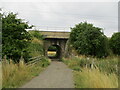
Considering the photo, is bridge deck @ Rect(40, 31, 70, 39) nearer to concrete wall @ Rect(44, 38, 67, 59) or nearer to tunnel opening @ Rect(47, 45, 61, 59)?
concrete wall @ Rect(44, 38, 67, 59)

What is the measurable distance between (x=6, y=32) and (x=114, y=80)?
882cm

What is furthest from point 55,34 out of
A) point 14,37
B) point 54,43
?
point 14,37

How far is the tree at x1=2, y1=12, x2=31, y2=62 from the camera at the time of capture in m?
12.4

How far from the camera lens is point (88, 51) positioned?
24.2 meters

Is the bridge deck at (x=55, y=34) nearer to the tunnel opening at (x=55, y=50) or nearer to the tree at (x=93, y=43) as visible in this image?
the tunnel opening at (x=55, y=50)

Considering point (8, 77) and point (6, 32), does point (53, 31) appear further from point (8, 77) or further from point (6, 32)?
point (8, 77)

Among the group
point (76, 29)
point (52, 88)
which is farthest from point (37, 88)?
point (76, 29)

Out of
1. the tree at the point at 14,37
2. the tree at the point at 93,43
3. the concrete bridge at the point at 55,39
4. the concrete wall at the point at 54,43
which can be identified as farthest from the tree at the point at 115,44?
the tree at the point at 14,37

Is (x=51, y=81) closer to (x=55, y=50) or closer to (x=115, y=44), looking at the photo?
(x=115, y=44)

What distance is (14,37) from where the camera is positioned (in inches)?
521

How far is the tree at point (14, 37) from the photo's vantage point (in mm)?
12378

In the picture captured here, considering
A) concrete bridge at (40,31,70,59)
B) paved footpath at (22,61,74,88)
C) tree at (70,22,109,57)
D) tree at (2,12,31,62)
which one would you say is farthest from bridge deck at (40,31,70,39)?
paved footpath at (22,61,74,88)

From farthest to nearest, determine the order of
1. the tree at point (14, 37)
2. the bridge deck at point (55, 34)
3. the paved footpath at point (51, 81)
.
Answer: the bridge deck at point (55, 34)
the tree at point (14, 37)
the paved footpath at point (51, 81)

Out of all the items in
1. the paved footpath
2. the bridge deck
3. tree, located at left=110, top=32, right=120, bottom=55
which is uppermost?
the bridge deck
